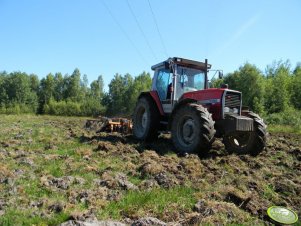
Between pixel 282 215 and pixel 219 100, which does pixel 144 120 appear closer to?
pixel 219 100

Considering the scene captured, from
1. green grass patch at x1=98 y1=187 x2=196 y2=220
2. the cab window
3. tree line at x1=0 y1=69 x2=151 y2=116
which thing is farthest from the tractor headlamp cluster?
tree line at x1=0 y1=69 x2=151 y2=116

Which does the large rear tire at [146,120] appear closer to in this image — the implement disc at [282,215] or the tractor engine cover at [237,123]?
the tractor engine cover at [237,123]

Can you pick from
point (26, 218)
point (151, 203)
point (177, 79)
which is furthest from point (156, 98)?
point (26, 218)

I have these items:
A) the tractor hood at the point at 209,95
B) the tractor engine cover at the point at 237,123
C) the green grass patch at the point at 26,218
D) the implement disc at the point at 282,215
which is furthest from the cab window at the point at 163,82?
the green grass patch at the point at 26,218

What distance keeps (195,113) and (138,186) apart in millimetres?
3494

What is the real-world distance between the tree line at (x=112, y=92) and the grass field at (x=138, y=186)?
2983 centimetres

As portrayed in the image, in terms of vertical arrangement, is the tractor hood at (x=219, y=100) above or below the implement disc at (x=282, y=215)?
above

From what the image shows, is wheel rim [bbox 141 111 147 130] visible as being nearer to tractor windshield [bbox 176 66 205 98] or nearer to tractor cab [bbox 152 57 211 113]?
tractor cab [bbox 152 57 211 113]

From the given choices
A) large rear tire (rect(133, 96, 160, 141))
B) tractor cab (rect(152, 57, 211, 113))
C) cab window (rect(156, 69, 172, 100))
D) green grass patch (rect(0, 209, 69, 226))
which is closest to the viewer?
green grass patch (rect(0, 209, 69, 226))

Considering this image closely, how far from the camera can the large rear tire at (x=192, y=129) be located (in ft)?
27.7

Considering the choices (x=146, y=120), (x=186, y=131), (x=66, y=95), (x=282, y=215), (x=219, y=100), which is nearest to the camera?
(x=282, y=215)

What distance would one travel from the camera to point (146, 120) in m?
11.6

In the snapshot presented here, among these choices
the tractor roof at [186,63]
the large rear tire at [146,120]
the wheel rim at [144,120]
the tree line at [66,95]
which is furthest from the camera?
the tree line at [66,95]

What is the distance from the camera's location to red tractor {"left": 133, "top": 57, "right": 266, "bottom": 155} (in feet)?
28.5
